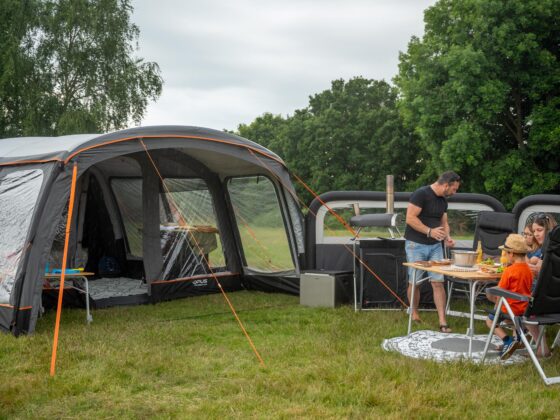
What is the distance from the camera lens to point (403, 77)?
2255 cm

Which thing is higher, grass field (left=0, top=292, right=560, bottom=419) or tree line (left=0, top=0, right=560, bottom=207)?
tree line (left=0, top=0, right=560, bottom=207)

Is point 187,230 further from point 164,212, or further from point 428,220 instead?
point 428,220

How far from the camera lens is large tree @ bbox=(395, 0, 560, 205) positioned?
693 inches

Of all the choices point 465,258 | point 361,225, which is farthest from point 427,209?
point 361,225

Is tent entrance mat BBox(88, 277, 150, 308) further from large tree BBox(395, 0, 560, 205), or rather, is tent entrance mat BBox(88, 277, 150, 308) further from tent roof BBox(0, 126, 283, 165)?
large tree BBox(395, 0, 560, 205)

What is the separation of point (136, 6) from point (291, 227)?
16158 mm

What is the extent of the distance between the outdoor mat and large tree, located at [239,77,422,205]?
21767 millimetres

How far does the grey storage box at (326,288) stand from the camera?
6965mm

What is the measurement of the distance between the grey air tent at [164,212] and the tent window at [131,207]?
0.6 inches

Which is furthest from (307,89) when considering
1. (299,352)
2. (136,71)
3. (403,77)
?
(299,352)

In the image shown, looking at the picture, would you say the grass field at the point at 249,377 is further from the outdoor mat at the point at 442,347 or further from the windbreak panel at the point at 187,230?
the windbreak panel at the point at 187,230

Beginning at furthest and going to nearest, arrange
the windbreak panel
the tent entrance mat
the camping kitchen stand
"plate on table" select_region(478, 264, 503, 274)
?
the windbreak panel
the tent entrance mat
the camping kitchen stand
"plate on table" select_region(478, 264, 503, 274)

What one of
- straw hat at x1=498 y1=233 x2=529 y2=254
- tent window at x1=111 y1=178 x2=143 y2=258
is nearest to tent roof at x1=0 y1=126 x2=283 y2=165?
tent window at x1=111 y1=178 x2=143 y2=258

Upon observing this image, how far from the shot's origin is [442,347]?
16.5 ft
